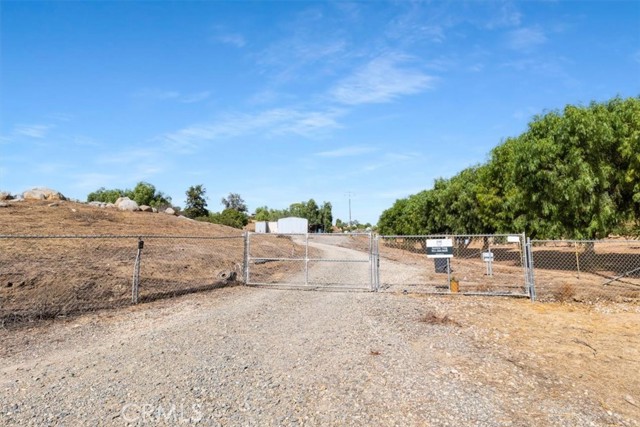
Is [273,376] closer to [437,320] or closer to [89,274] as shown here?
[437,320]

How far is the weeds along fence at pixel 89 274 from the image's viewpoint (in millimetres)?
9297

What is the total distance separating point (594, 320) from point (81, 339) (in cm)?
1140

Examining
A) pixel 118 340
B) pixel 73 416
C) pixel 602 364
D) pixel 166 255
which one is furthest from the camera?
pixel 166 255

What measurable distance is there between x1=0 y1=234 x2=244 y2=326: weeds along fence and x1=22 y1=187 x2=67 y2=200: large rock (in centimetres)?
1361

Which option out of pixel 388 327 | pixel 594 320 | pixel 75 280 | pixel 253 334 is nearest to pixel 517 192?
pixel 594 320

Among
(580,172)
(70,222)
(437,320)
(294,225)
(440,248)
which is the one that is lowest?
(437,320)

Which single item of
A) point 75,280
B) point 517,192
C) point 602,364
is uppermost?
point 517,192

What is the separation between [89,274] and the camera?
37.3 ft

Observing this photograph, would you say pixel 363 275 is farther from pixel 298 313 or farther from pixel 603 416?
pixel 603 416

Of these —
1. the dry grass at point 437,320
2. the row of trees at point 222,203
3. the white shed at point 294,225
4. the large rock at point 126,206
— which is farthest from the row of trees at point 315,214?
the dry grass at point 437,320

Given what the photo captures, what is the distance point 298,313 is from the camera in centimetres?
995

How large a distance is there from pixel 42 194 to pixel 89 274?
21449 mm

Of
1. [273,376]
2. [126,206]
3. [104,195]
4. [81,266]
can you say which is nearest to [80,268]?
[81,266]

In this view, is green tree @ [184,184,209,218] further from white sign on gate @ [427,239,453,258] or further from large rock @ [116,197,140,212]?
white sign on gate @ [427,239,453,258]
